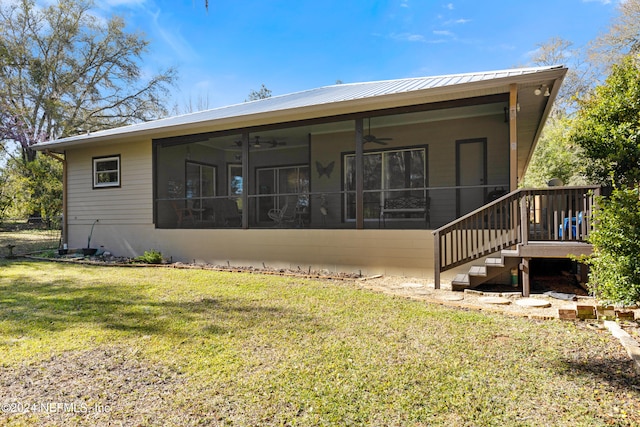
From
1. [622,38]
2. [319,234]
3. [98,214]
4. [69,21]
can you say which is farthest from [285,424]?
[69,21]

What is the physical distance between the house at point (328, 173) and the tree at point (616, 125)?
2.68ft

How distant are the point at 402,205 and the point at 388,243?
255 centimetres

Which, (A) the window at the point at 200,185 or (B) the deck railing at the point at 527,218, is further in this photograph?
(A) the window at the point at 200,185

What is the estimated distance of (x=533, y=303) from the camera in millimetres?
4723

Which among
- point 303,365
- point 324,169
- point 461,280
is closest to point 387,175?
point 324,169

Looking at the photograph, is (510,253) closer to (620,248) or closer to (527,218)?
(527,218)

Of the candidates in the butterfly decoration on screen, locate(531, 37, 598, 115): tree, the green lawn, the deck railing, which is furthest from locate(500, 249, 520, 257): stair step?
locate(531, 37, 598, 115): tree

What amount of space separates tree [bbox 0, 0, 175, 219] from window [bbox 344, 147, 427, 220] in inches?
627

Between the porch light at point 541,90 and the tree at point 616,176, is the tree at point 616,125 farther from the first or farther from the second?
the porch light at point 541,90

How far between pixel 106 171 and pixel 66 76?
15994 mm

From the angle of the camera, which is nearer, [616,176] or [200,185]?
[616,176]

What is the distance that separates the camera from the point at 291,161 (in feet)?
37.8

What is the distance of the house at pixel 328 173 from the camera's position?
6.65 m

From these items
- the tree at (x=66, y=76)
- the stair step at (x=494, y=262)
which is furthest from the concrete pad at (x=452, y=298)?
the tree at (x=66, y=76)
